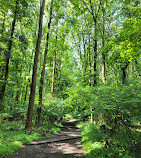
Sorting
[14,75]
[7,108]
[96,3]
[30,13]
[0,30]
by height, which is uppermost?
[96,3]

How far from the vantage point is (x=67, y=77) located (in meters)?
25.9

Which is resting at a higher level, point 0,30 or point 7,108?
point 0,30

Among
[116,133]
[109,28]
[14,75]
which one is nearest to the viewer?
[116,133]

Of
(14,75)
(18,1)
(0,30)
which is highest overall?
(18,1)

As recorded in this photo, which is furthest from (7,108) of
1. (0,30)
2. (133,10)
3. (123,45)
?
(133,10)

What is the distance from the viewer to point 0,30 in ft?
36.0

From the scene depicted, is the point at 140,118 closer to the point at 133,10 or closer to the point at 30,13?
the point at 133,10

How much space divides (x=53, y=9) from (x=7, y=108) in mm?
11863

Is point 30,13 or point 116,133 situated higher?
point 30,13

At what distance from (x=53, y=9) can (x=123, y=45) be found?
29.3ft

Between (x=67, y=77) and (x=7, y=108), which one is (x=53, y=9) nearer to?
(x=7, y=108)

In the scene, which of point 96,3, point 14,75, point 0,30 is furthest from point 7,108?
point 96,3

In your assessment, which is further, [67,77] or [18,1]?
[67,77]

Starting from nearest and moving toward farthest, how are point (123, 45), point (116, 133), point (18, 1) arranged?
point (116, 133)
point (123, 45)
point (18, 1)
